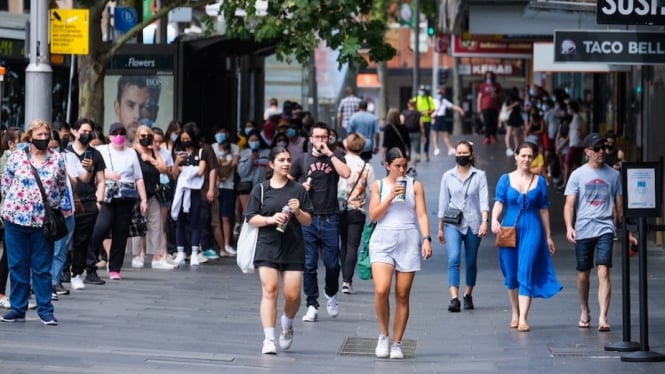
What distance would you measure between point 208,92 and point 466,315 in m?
11.1

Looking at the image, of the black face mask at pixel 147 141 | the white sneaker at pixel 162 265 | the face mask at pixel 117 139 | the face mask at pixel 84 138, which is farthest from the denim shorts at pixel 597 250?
the white sneaker at pixel 162 265

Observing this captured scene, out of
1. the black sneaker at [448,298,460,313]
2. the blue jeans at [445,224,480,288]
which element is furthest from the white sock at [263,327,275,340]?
the blue jeans at [445,224,480,288]

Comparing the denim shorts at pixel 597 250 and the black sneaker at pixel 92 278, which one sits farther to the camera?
the black sneaker at pixel 92 278

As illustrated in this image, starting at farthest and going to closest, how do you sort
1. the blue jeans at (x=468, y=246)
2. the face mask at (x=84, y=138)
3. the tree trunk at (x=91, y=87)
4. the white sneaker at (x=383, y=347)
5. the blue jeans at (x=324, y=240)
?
the tree trunk at (x=91, y=87)
the face mask at (x=84, y=138)
the blue jeans at (x=468, y=246)
the blue jeans at (x=324, y=240)
the white sneaker at (x=383, y=347)

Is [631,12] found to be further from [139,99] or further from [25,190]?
[139,99]

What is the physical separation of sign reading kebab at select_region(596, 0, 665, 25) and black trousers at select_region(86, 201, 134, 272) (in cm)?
619

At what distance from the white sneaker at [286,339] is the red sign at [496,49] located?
2839 centimetres

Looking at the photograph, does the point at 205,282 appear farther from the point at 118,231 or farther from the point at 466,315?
the point at 466,315

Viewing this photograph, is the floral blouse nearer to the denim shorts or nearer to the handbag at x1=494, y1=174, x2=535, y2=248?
the handbag at x1=494, y1=174, x2=535, y2=248

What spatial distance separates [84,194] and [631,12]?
19.9 ft

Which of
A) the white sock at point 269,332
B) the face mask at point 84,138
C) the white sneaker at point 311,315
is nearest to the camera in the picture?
the white sock at point 269,332

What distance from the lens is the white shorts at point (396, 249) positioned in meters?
12.0

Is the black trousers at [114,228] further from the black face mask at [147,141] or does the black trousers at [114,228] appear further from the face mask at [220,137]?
the face mask at [220,137]

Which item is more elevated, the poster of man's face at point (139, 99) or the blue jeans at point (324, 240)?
the poster of man's face at point (139, 99)
